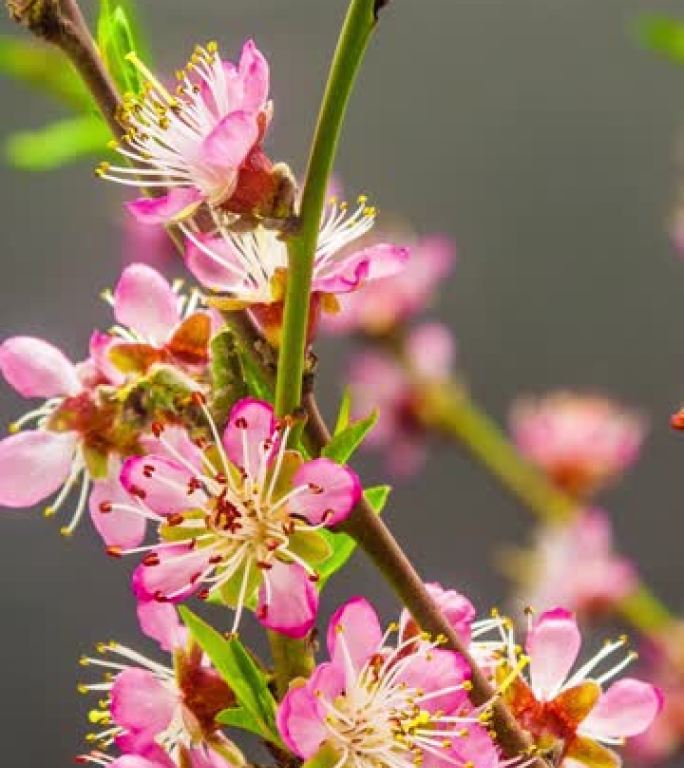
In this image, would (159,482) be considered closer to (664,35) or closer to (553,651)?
(553,651)

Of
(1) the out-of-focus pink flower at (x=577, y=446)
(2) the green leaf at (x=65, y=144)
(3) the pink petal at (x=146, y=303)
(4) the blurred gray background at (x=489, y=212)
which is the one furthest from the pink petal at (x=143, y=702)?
(4) the blurred gray background at (x=489, y=212)

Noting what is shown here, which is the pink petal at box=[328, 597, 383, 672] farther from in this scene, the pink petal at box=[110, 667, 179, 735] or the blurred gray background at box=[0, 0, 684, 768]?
the blurred gray background at box=[0, 0, 684, 768]

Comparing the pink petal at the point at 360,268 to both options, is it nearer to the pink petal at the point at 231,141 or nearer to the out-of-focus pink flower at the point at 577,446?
the pink petal at the point at 231,141

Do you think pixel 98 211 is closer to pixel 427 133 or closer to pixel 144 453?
pixel 427 133

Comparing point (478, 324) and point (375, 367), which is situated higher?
point (478, 324)

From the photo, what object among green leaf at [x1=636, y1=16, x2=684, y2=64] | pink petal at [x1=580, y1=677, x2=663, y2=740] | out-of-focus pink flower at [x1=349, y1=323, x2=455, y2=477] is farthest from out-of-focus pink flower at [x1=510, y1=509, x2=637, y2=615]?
pink petal at [x1=580, y1=677, x2=663, y2=740]

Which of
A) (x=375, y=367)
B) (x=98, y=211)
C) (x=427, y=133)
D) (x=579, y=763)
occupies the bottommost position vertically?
(x=579, y=763)

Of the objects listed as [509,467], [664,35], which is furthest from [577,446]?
[664,35]

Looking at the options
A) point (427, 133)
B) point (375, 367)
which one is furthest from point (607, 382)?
point (375, 367)
